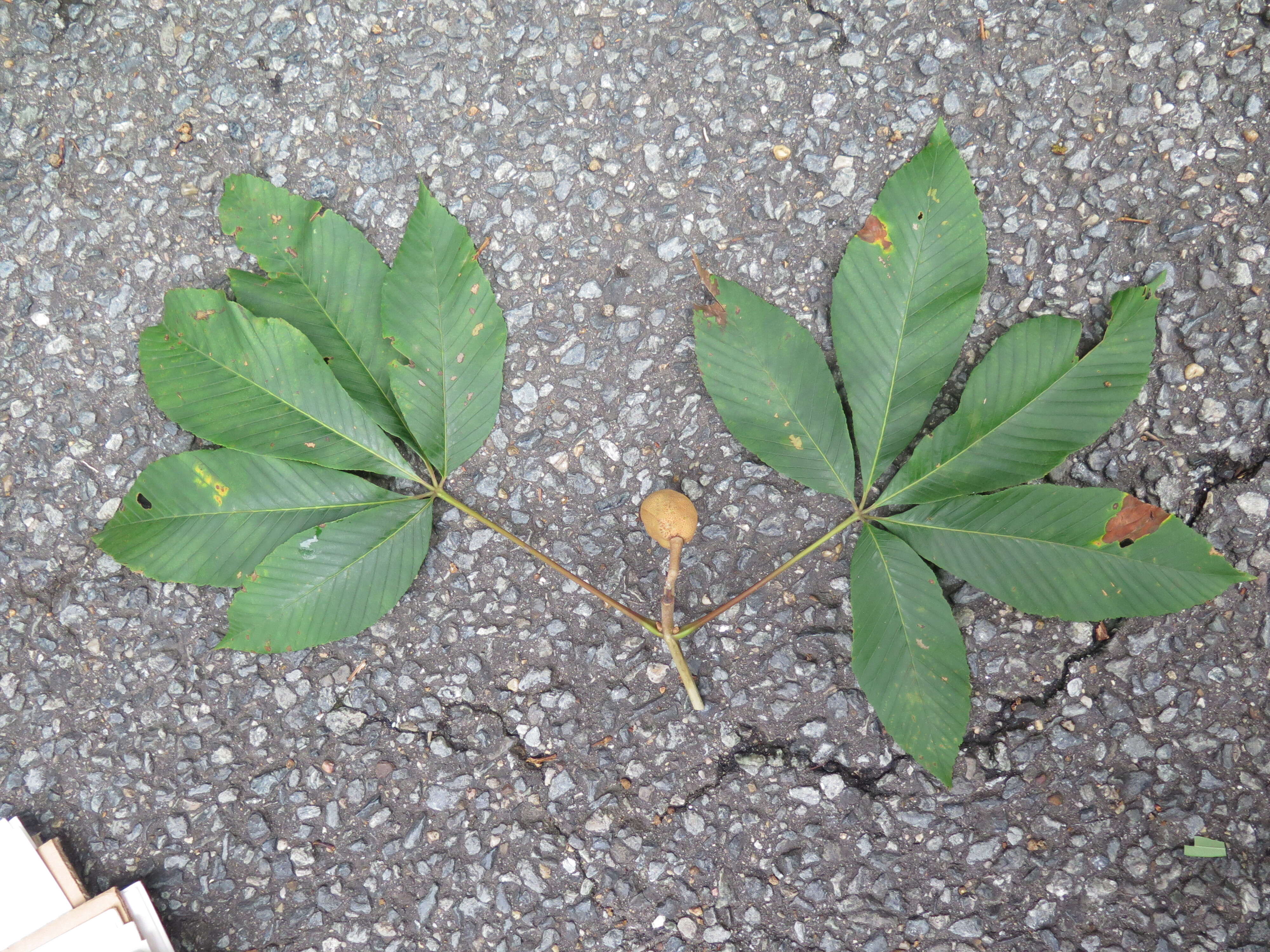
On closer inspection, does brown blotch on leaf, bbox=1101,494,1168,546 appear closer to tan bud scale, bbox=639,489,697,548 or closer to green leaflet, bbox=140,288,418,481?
tan bud scale, bbox=639,489,697,548

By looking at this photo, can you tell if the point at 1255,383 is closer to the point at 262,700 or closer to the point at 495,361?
the point at 495,361

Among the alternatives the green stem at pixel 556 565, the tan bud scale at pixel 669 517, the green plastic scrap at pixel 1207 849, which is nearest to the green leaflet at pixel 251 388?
the green stem at pixel 556 565

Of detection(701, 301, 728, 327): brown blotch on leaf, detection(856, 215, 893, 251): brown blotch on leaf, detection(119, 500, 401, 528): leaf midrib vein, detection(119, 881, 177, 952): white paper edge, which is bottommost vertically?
detection(119, 881, 177, 952): white paper edge

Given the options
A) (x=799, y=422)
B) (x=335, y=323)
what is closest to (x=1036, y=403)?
(x=799, y=422)

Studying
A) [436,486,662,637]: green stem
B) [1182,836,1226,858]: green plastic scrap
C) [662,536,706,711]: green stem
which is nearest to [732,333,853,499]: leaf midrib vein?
[662,536,706,711]: green stem

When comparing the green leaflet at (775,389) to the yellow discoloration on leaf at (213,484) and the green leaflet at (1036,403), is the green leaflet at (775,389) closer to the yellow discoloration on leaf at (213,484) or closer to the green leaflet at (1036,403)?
the green leaflet at (1036,403)

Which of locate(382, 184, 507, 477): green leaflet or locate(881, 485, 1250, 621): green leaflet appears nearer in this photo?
locate(881, 485, 1250, 621): green leaflet

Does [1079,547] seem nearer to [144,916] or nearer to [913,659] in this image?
[913,659]
